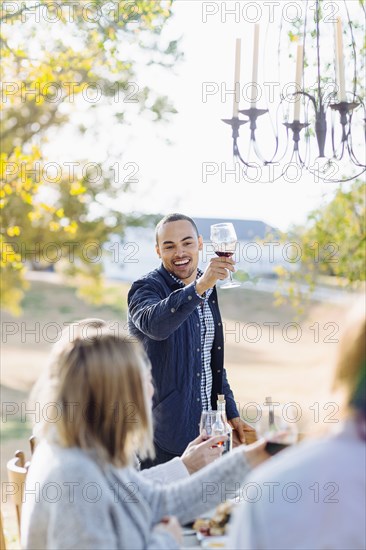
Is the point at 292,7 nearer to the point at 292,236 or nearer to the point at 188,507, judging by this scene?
the point at 292,236

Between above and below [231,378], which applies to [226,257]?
above

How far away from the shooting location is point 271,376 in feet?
50.8

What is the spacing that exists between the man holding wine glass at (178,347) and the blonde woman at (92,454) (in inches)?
43.8

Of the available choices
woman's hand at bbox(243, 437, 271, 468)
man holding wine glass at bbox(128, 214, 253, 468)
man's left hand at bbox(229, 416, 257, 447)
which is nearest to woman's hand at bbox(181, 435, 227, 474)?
woman's hand at bbox(243, 437, 271, 468)

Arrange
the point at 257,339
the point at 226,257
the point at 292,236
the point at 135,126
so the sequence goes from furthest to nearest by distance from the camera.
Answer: the point at 257,339 → the point at 135,126 → the point at 292,236 → the point at 226,257

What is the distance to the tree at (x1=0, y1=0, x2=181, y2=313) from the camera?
481 centimetres

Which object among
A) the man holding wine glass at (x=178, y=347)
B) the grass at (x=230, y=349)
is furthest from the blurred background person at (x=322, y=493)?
the grass at (x=230, y=349)

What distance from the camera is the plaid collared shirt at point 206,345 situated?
2980 mm

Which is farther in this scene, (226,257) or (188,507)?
(226,257)

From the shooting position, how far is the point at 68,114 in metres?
9.65

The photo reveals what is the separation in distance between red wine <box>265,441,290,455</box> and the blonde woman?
0.80 ft

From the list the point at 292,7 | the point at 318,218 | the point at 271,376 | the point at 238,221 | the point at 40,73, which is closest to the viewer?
the point at 292,7

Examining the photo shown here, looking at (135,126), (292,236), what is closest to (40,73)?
(292,236)

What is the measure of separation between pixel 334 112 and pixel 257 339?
1672 cm
